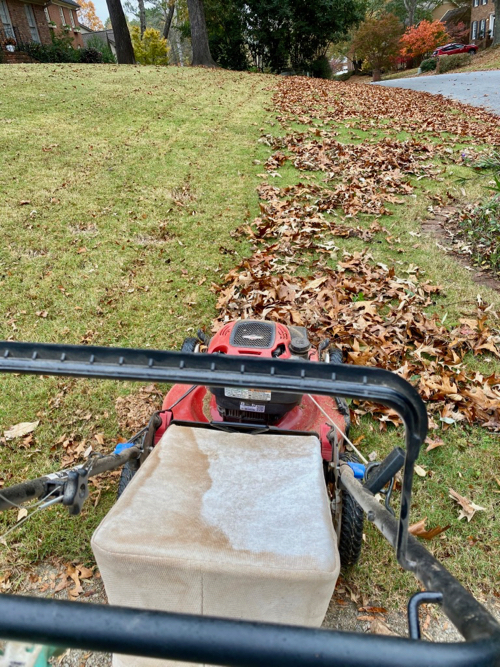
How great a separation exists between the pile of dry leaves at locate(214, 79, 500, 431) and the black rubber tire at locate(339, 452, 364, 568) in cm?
117

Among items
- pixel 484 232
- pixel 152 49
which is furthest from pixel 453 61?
pixel 484 232

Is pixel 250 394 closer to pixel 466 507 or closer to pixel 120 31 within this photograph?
pixel 466 507

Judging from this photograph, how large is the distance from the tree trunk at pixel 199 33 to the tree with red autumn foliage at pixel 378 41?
60.5 ft

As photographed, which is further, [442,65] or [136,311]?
[442,65]

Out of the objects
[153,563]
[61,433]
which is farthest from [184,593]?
[61,433]

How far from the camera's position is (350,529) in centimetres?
207

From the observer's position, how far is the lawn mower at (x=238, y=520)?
1.96 ft

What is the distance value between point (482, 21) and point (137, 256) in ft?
141

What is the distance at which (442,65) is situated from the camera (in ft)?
83.7

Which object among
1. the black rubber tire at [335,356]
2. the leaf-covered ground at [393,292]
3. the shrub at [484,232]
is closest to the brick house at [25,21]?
the leaf-covered ground at [393,292]

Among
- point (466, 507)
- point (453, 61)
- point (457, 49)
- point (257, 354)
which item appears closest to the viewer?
point (257, 354)

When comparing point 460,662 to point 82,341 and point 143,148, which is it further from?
point 143,148

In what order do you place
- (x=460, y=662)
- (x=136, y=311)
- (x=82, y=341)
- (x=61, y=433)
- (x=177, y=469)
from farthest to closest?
1. (x=136, y=311)
2. (x=82, y=341)
3. (x=61, y=433)
4. (x=177, y=469)
5. (x=460, y=662)

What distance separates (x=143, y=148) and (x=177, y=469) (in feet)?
24.2
